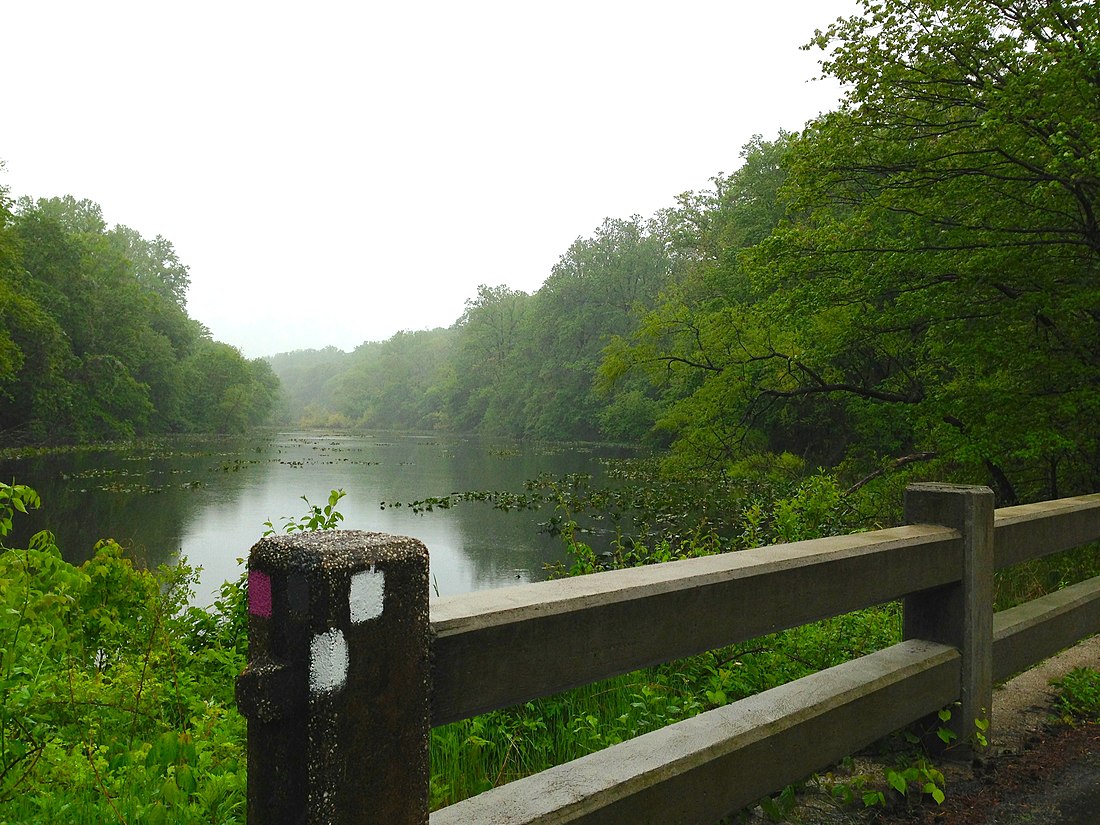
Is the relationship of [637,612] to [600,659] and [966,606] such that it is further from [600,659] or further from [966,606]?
[966,606]

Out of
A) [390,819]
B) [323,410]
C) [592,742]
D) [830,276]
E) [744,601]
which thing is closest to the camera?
[390,819]

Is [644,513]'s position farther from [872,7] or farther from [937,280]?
[872,7]

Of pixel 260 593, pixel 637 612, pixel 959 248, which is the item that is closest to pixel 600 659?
pixel 637 612

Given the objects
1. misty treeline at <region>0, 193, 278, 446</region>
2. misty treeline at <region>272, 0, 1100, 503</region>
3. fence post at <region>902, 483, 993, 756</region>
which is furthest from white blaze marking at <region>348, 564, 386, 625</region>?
misty treeline at <region>0, 193, 278, 446</region>

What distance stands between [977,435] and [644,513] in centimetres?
918

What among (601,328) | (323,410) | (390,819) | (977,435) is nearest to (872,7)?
(977,435)

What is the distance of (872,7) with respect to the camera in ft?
32.5

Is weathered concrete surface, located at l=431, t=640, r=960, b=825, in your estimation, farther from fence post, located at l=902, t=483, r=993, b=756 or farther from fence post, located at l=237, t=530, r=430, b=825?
fence post, located at l=237, t=530, r=430, b=825

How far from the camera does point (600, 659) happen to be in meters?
1.73

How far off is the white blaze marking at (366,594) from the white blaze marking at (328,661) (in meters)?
0.04

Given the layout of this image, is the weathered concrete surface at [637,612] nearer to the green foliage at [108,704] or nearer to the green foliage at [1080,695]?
the green foliage at [1080,695]

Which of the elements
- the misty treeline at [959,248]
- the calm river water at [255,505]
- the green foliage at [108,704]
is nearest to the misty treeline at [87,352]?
the calm river water at [255,505]

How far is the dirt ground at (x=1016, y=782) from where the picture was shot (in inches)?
100.0

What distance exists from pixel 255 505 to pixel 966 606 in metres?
20.4
